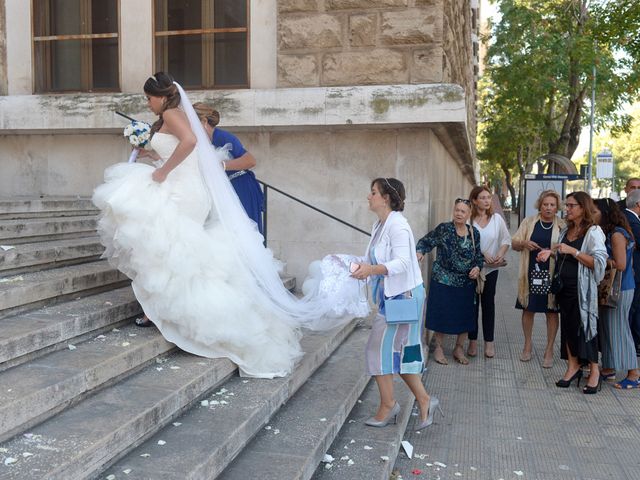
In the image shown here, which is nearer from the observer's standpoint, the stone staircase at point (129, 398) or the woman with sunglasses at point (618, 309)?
the stone staircase at point (129, 398)

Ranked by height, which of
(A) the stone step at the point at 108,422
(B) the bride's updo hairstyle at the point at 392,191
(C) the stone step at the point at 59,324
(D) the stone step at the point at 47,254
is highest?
(B) the bride's updo hairstyle at the point at 392,191

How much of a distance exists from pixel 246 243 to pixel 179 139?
2.95 ft

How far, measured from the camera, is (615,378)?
22.5 feet

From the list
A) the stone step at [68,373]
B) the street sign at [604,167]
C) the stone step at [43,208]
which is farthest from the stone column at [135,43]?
the street sign at [604,167]

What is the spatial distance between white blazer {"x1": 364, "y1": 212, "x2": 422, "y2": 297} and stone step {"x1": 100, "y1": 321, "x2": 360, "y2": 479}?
1.04 metres

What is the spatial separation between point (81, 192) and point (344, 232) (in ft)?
10.7

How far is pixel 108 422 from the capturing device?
11.0 ft

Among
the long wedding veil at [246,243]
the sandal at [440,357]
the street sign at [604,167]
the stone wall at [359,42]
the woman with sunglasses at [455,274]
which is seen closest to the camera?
the long wedding veil at [246,243]

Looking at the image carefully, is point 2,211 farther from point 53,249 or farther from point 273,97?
point 273,97

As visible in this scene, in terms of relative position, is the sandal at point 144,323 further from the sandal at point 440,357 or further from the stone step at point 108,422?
the sandal at point 440,357

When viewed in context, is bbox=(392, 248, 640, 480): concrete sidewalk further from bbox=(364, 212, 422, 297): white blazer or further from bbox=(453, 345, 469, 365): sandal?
bbox=(364, 212, 422, 297): white blazer

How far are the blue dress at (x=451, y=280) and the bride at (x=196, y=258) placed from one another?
2.34m

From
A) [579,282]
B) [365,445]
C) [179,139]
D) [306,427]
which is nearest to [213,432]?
[306,427]

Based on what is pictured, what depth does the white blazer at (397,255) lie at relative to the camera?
4402 mm
